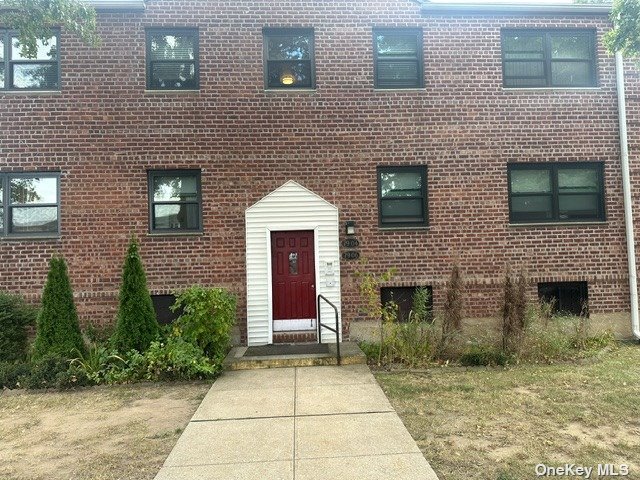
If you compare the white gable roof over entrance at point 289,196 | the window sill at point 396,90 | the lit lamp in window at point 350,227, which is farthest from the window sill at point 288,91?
the lit lamp in window at point 350,227

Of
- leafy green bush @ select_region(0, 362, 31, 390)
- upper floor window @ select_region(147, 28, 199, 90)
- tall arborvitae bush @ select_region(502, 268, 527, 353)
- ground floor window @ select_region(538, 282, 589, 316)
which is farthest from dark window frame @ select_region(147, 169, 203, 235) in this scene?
ground floor window @ select_region(538, 282, 589, 316)

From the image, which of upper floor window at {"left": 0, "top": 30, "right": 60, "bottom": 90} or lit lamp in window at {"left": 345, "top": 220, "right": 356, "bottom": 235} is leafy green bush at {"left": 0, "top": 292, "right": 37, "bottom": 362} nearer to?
upper floor window at {"left": 0, "top": 30, "right": 60, "bottom": 90}

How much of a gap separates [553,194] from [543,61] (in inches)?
114

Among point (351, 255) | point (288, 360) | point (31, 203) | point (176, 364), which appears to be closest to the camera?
point (176, 364)

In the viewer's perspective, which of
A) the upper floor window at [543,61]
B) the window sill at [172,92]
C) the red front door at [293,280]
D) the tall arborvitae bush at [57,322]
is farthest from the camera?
the upper floor window at [543,61]

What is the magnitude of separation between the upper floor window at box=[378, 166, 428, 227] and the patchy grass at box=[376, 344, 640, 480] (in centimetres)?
330

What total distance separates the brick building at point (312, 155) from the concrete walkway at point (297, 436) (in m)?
2.86

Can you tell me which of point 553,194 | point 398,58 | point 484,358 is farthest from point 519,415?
point 398,58

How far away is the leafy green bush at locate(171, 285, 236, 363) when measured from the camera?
23.2ft

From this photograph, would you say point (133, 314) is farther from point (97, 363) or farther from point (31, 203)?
point (31, 203)

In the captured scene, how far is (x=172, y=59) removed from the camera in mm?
9148

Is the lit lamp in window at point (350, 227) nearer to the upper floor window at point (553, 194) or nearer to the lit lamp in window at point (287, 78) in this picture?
the lit lamp in window at point (287, 78)

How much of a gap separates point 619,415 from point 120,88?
9839mm

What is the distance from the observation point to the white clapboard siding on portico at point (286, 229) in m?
8.83
